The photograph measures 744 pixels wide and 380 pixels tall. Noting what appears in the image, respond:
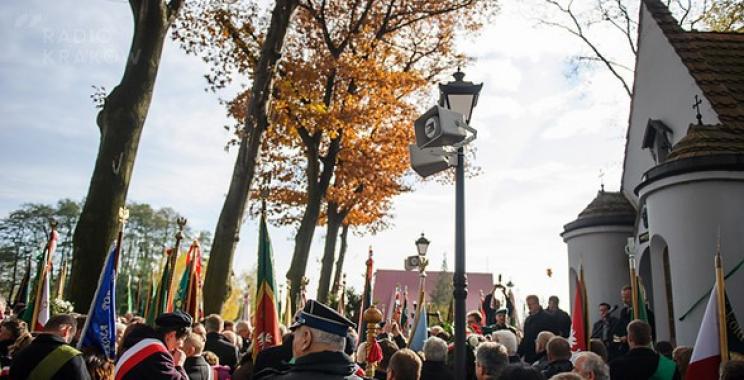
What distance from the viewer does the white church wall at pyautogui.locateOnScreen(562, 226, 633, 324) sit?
17297 mm

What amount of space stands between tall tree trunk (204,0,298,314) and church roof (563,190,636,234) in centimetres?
1042

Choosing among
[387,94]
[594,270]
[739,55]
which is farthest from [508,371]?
[387,94]

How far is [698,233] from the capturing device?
→ 39.8 feet

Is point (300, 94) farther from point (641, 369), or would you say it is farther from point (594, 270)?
point (641, 369)

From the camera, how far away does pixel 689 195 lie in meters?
12.4

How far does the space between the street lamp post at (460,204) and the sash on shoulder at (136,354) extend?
8.58 feet

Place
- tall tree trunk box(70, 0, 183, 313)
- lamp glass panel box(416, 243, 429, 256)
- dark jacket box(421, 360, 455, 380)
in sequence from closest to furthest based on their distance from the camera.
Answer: dark jacket box(421, 360, 455, 380) → tall tree trunk box(70, 0, 183, 313) → lamp glass panel box(416, 243, 429, 256)

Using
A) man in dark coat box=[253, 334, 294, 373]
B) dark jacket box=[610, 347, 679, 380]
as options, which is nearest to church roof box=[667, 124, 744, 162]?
dark jacket box=[610, 347, 679, 380]

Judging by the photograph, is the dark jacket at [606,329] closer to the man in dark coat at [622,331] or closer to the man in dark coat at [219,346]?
the man in dark coat at [622,331]

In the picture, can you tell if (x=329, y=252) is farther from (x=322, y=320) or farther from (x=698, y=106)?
(x=322, y=320)

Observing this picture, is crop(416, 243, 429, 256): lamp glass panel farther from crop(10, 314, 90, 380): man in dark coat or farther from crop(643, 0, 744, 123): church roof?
crop(10, 314, 90, 380): man in dark coat

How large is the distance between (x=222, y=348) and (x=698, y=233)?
932cm

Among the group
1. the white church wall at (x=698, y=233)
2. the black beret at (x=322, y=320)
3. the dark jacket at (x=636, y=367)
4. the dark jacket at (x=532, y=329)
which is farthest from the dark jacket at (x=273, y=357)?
the white church wall at (x=698, y=233)

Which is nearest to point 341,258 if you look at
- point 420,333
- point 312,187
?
point 312,187
